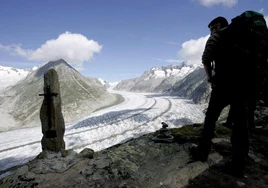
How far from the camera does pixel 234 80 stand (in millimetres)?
3352

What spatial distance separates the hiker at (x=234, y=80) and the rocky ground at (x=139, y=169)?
36 cm

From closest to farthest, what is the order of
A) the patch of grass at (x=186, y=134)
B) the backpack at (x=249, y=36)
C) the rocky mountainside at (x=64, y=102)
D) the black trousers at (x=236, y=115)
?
1. the backpack at (x=249, y=36)
2. the black trousers at (x=236, y=115)
3. the patch of grass at (x=186, y=134)
4. the rocky mountainside at (x=64, y=102)

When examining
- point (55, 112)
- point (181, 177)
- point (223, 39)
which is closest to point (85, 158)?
point (55, 112)

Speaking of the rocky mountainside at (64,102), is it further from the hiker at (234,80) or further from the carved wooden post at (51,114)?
the hiker at (234,80)

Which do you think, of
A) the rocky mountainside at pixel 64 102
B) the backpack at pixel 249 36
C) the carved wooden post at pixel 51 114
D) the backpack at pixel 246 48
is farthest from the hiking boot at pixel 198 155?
the rocky mountainside at pixel 64 102

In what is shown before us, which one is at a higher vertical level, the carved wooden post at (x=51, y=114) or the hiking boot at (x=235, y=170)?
the carved wooden post at (x=51, y=114)

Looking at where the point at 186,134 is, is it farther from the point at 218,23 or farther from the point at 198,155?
the point at 218,23

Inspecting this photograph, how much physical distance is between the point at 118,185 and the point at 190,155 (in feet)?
5.30

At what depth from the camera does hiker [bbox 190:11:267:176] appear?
329cm

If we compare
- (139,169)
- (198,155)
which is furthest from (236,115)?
(139,169)

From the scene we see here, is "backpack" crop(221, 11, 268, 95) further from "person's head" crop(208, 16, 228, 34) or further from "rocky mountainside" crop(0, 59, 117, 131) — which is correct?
"rocky mountainside" crop(0, 59, 117, 131)

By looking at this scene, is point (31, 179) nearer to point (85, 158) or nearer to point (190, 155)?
point (85, 158)

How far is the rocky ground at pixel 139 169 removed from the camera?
3293 mm

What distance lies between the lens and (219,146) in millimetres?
4559
